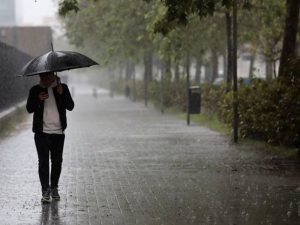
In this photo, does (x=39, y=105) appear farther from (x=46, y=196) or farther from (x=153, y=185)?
(x=153, y=185)

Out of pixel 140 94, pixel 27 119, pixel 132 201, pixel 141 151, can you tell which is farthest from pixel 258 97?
pixel 140 94

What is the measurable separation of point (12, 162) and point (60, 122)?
4.47 m

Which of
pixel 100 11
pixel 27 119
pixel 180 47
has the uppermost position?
pixel 100 11

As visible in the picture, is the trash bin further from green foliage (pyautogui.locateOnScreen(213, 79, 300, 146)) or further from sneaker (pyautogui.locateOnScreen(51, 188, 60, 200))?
sneaker (pyautogui.locateOnScreen(51, 188, 60, 200))

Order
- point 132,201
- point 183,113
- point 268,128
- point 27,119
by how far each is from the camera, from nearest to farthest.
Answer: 1. point 132,201
2. point 268,128
3. point 27,119
4. point 183,113

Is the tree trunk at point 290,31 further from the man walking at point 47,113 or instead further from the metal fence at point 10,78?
the man walking at point 47,113

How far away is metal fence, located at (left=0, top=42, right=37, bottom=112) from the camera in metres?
19.6

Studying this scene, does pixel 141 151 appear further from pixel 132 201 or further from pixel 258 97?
pixel 132 201

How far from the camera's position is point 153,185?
9938 millimetres

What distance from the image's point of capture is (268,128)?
1387 cm

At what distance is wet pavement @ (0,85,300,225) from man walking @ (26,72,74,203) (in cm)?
66

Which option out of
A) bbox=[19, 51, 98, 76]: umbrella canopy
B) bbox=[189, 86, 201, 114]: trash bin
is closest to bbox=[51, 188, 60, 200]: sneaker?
bbox=[19, 51, 98, 76]: umbrella canopy

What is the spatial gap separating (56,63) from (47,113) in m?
0.65

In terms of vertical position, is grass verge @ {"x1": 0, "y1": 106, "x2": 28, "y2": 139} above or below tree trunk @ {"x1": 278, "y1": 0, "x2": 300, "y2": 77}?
below
